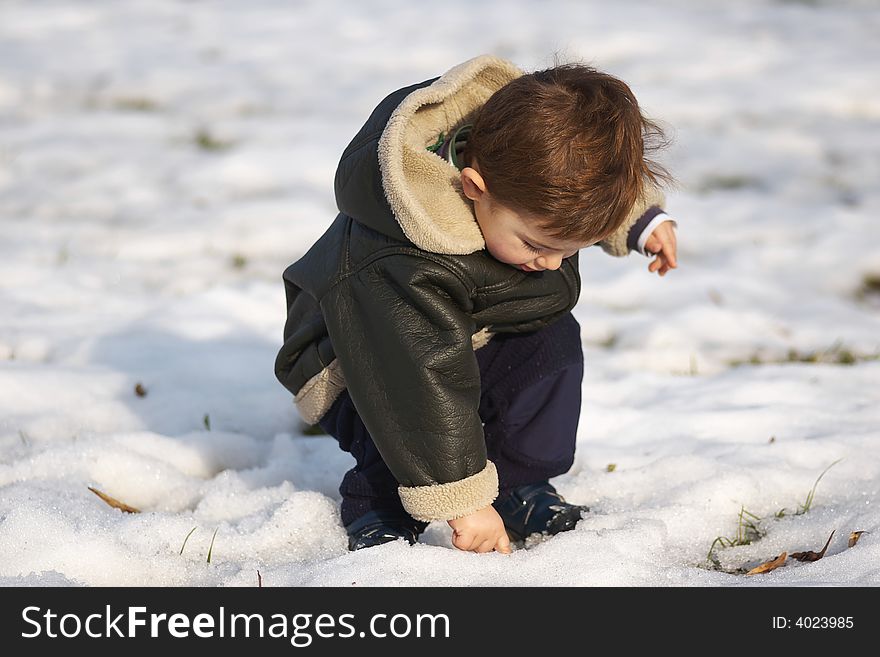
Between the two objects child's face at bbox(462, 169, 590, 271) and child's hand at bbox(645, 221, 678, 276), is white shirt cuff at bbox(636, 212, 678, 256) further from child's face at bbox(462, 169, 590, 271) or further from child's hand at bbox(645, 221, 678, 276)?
child's face at bbox(462, 169, 590, 271)

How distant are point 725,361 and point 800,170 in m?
1.74

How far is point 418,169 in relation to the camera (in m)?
1.90

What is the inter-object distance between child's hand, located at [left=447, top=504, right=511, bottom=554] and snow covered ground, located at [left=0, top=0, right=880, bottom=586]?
0.18 ft

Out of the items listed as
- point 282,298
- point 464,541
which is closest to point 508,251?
point 464,541

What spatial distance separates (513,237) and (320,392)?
555 millimetres

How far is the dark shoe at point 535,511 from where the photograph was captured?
2168mm

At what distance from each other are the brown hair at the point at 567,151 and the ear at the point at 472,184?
1cm

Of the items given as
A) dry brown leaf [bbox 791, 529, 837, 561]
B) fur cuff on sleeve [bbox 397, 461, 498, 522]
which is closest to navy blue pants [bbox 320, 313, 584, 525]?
fur cuff on sleeve [bbox 397, 461, 498, 522]

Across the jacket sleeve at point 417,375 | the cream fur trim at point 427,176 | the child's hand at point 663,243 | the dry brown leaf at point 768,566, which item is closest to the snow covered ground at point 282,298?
the dry brown leaf at point 768,566

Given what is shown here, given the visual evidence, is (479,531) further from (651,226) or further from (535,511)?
(651,226)

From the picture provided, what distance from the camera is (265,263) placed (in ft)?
12.2

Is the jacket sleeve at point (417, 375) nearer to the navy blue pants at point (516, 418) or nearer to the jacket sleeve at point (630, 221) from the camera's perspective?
the navy blue pants at point (516, 418)

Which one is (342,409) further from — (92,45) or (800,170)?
(92,45)
